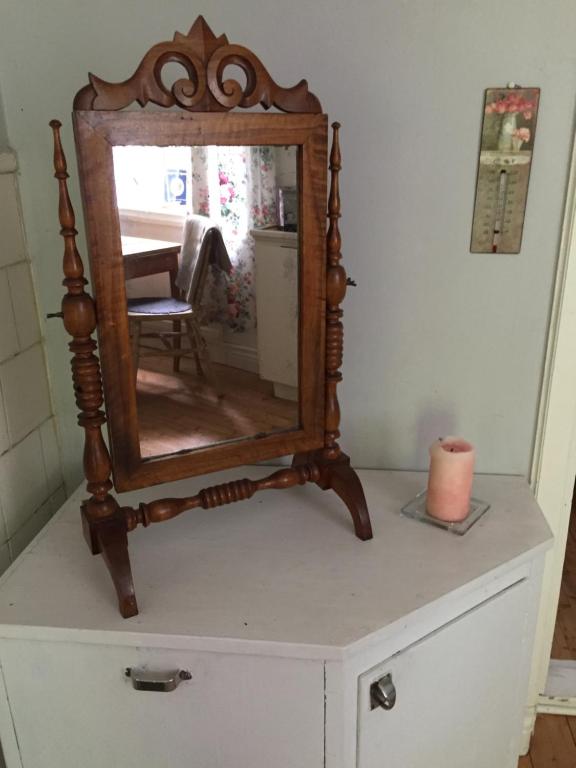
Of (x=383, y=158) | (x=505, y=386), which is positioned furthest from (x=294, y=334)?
(x=505, y=386)

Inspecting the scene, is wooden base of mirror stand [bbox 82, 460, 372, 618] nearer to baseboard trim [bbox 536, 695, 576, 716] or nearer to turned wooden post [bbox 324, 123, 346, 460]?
turned wooden post [bbox 324, 123, 346, 460]

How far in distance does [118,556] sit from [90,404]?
23cm

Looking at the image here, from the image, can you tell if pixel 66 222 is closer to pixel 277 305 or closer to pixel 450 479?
pixel 277 305

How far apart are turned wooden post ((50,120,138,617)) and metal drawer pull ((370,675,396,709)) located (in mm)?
364

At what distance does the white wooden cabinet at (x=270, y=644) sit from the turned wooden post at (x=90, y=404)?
0.23 feet

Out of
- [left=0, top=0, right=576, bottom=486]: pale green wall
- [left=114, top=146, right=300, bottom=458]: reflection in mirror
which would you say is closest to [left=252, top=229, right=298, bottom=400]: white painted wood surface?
[left=114, top=146, right=300, bottom=458]: reflection in mirror

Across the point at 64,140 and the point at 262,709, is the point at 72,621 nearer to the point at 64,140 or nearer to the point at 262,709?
the point at 262,709

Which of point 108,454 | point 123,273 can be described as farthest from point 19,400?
point 123,273

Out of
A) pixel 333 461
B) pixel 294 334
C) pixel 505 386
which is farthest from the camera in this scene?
pixel 505 386

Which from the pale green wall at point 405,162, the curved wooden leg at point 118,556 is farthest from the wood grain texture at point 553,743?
the curved wooden leg at point 118,556

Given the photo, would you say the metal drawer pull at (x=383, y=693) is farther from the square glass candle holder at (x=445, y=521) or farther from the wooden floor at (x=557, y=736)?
the wooden floor at (x=557, y=736)

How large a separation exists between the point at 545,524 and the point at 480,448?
22cm

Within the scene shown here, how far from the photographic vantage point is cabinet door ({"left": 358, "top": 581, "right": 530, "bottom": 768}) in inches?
39.1

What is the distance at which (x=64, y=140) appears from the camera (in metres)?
1.17
